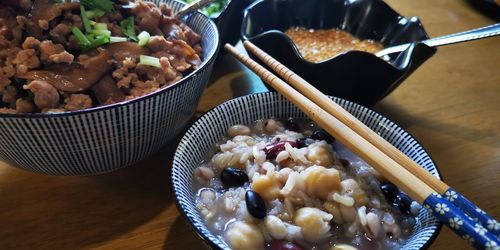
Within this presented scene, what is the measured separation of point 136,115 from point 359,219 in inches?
22.8

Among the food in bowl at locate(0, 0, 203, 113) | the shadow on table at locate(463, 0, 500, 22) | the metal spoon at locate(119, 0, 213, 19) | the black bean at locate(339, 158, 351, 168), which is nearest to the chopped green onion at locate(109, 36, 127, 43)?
the food in bowl at locate(0, 0, 203, 113)

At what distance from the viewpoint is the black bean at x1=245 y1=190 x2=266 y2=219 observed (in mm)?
988

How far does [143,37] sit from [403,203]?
839 mm

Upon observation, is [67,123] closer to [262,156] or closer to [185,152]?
[185,152]

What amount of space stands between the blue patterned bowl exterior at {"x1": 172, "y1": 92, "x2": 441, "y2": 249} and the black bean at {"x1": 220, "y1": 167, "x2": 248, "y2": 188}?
0.29ft

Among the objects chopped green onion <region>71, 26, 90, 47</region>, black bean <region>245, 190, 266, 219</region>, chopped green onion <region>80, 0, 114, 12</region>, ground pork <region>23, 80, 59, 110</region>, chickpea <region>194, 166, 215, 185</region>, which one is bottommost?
chickpea <region>194, 166, 215, 185</region>

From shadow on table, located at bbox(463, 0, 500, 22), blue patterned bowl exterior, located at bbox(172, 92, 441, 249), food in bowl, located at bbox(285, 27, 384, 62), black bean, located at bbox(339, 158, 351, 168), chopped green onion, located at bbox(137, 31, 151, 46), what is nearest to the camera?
blue patterned bowl exterior, located at bbox(172, 92, 441, 249)

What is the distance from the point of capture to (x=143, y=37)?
1282 mm

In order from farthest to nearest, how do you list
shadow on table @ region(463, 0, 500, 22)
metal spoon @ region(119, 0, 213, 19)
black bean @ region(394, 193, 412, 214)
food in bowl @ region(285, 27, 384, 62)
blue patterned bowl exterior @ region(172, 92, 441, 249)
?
shadow on table @ region(463, 0, 500, 22)
food in bowl @ region(285, 27, 384, 62)
metal spoon @ region(119, 0, 213, 19)
black bean @ region(394, 193, 412, 214)
blue patterned bowl exterior @ region(172, 92, 441, 249)

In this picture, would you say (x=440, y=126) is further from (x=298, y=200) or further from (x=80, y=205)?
(x=80, y=205)

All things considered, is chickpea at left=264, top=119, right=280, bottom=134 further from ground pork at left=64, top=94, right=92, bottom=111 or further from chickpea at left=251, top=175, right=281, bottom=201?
ground pork at left=64, top=94, right=92, bottom=111

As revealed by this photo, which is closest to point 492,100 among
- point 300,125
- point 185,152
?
point 300,125

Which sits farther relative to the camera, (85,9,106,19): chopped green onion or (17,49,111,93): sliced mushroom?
(85,9,106,19): chopped green onion

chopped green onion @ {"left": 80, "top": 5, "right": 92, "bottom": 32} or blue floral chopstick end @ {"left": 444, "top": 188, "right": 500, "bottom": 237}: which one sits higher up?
chopped green onion @ {"left": 80, "top": 5, "right": 92, "bottom": 32}
